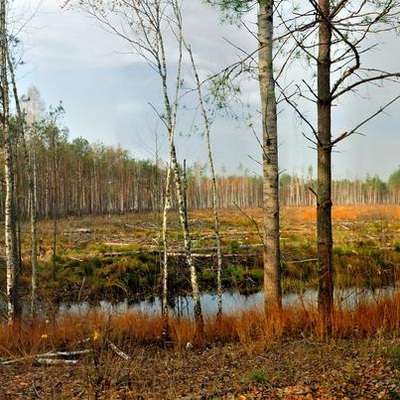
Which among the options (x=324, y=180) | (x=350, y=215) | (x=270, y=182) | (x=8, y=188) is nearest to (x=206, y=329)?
(x=270, y=182)

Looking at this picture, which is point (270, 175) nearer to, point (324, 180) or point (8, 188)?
point (324, 180)

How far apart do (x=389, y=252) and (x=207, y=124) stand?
1153 cm

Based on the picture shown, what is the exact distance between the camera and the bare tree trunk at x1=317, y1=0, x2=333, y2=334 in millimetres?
5727

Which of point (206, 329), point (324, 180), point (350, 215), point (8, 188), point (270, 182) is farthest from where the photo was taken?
point (350, 215)

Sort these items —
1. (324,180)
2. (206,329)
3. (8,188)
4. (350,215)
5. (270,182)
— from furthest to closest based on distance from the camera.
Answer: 1. (350,215)
2. (8,188)
3. (206,329)
4. (270,182)
5. (324,180)

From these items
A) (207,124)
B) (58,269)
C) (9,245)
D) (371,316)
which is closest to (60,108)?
(58,269)

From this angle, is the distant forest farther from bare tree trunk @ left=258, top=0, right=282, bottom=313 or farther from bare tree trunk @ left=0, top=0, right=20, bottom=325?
bare tree trunk @ left=258, top=0, right=282, bottom=313

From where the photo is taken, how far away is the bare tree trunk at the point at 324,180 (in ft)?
18.8

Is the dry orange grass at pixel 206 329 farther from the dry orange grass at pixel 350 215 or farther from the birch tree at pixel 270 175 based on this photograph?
the dry orange grass at pixel 350 215

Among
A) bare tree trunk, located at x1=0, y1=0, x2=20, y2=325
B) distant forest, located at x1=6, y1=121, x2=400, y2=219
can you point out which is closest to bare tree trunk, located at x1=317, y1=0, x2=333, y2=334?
bare tree trunk, located at x1=0, y1=0, x2=20, y2=325

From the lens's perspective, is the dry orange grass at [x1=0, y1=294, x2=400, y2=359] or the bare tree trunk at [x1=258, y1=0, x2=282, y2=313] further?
the bare tree trunk at [x1=258, y1=0, x2=282, y2=313]

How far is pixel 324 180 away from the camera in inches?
225

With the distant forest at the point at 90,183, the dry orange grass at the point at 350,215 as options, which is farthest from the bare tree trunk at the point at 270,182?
the dry orange grass at the point at 350,215

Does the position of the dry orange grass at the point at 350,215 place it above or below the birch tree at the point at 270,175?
below
